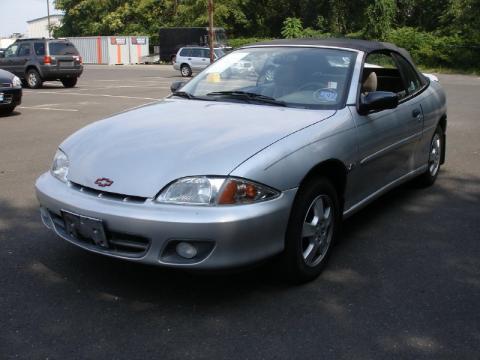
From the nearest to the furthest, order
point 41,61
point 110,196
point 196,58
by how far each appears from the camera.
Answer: point 110,196 → point 41,61 → point 196,58

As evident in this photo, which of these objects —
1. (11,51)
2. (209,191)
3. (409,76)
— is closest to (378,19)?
(11,51)

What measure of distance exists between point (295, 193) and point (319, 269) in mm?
667

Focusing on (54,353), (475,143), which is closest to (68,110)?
(475,143)

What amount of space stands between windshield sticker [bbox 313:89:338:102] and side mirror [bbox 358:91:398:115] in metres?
0.20

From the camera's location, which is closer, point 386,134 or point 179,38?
point 386,134

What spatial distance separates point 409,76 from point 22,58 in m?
18.2

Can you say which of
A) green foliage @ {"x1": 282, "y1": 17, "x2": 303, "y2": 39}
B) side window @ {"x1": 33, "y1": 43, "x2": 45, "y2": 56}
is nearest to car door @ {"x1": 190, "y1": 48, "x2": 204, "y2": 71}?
side window @ {"x1": 33, "y1": 43, "x2": 45, "y2": 56}

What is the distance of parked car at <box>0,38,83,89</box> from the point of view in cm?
2053

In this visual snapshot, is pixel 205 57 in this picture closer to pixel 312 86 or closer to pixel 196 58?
pixel 196 58

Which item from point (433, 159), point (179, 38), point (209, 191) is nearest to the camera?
point (209, 191)

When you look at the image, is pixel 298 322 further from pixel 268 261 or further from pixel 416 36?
pixel 416 36

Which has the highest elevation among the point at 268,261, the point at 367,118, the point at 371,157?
the point at 367,118

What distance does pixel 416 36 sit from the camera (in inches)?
1458

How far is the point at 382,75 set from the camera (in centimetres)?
526
